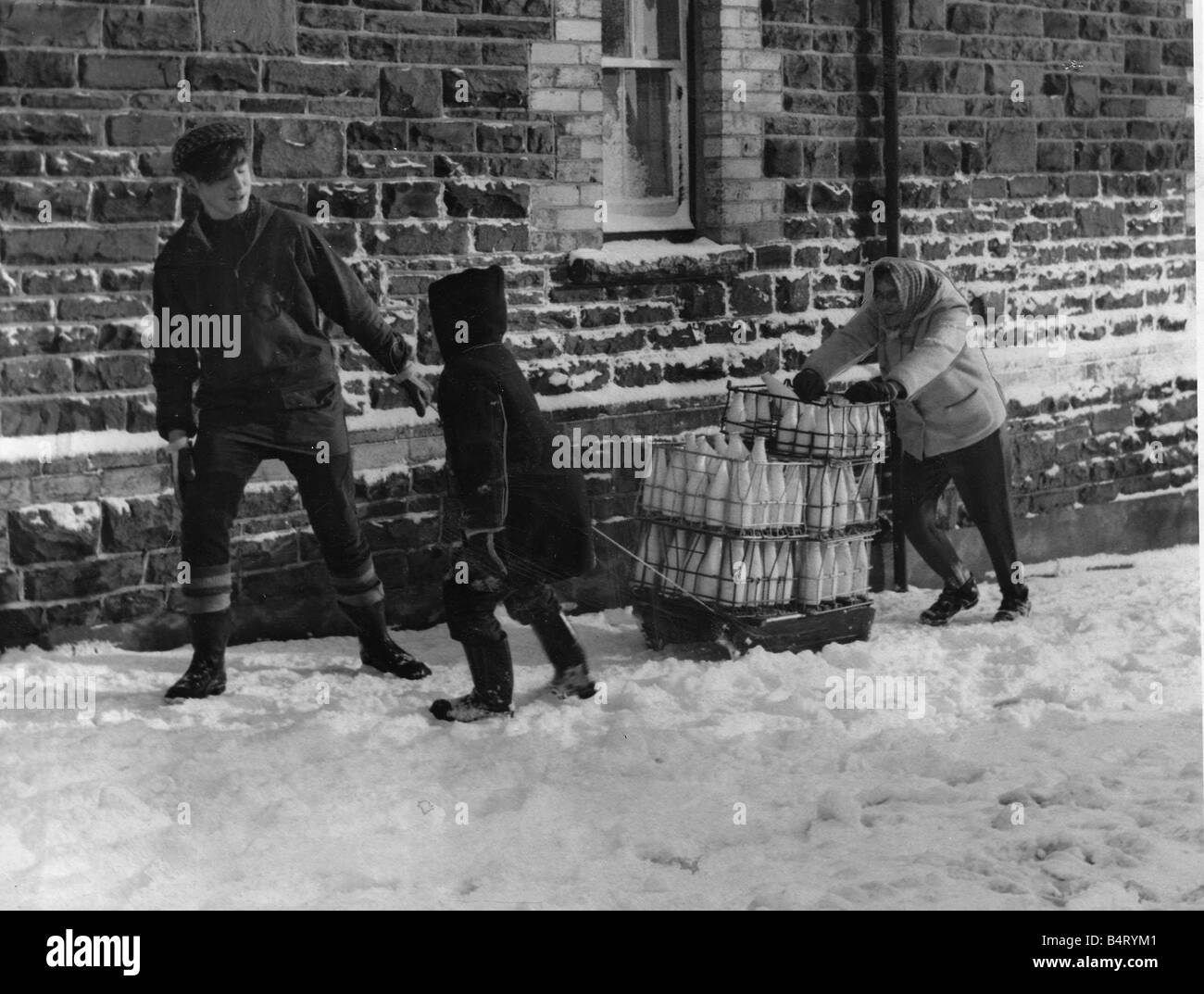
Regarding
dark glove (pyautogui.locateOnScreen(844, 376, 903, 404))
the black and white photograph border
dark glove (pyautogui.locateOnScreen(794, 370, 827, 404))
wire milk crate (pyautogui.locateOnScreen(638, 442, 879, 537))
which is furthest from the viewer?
dark glove (pyautogui.locateOnScreen(794, 370, 827, 404))

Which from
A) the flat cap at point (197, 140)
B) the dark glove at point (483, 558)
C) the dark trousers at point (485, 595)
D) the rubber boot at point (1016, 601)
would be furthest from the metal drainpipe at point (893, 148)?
the flat cap at point (197, 140)

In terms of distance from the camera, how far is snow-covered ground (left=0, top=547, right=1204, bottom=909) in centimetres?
534

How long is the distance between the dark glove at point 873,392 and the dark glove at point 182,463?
8.62 feet

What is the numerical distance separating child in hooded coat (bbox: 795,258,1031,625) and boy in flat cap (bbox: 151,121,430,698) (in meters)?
2.15

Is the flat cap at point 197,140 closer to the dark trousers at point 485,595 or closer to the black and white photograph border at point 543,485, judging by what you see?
the black and white photograph border at point 543,485

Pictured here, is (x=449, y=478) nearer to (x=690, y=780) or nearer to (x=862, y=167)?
(x=690, y=780)

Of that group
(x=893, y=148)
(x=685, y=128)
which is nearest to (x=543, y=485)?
(x=685, y=128)

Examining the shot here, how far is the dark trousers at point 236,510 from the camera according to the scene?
6551 mm

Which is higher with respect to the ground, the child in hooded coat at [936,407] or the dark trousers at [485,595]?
the child in hooded coat at [936,407]

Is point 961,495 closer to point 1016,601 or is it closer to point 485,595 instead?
point 1016,601

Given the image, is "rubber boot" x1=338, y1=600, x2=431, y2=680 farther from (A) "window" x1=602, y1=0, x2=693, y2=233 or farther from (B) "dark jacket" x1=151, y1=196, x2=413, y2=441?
(A) "window" x1=602, y1=0, x2=693, y2=233

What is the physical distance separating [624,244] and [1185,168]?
3.56 meters

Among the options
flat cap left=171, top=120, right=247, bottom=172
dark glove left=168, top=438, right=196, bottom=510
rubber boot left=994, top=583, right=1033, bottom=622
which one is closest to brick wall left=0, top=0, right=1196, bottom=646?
flat cap left=171, top=120, right=247, bottom=172

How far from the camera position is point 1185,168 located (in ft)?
32.0
